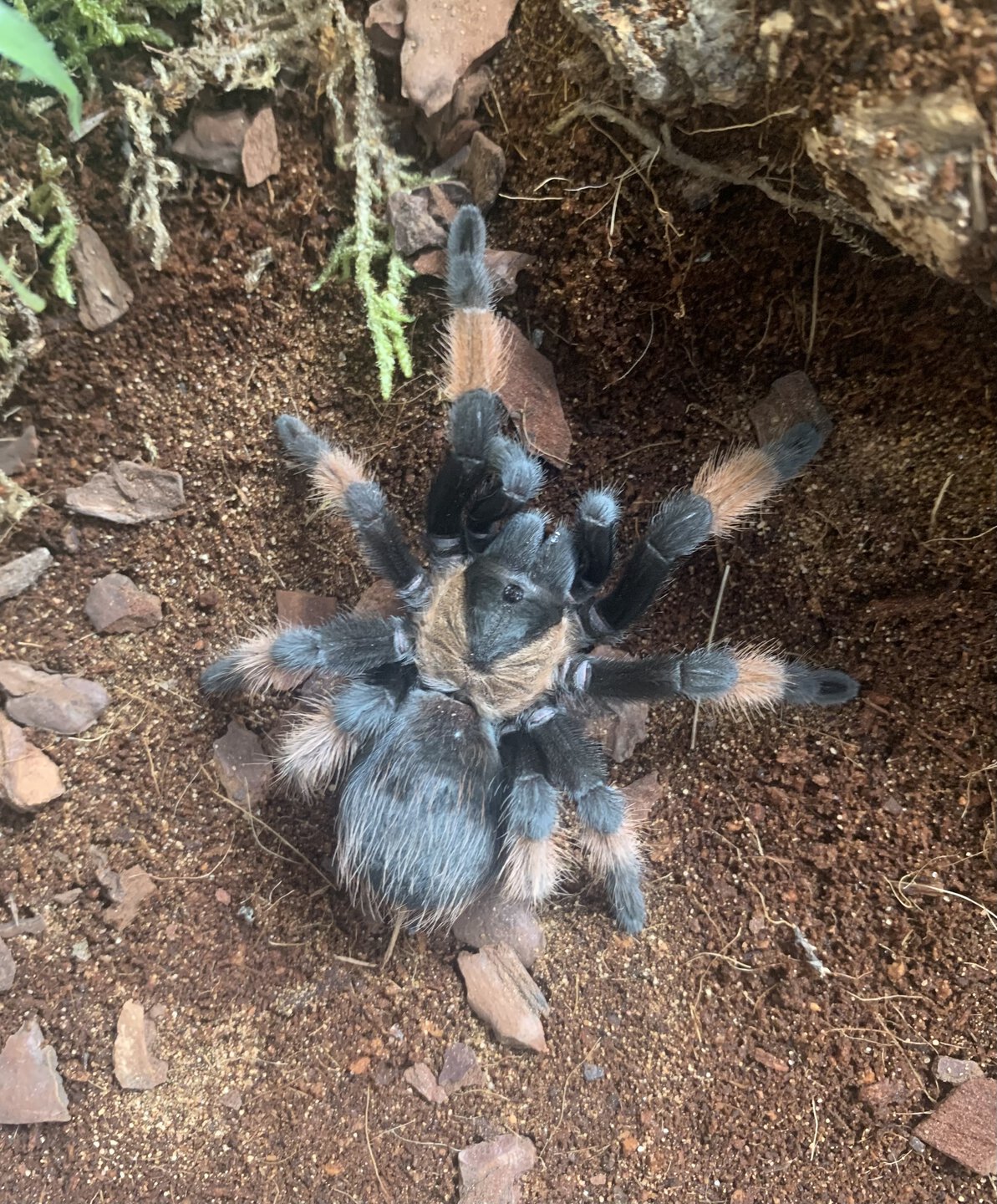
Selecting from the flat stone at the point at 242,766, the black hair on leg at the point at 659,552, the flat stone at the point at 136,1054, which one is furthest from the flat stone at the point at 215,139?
the flat stone at the point at 136,1054

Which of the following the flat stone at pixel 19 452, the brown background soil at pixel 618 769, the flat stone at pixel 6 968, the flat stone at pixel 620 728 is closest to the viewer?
the brown background soil at pixel 618 769

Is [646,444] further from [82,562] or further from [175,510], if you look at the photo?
[82,562]

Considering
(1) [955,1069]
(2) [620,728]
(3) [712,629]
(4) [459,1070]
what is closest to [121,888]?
(4) [459,1070]

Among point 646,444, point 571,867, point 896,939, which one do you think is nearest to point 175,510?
point 646,444

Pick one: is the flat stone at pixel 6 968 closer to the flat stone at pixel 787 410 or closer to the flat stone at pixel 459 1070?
the flat stone at pixel 459 1070

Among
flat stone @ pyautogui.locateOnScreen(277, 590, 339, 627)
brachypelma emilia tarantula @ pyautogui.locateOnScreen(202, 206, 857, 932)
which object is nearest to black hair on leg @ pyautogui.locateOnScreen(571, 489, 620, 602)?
brachypelma emilia tarantula @ pyautogui.locateOnScreen(202, 206, 857, 932)

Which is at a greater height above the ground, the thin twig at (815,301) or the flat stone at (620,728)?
the thin twig at (815,301)
